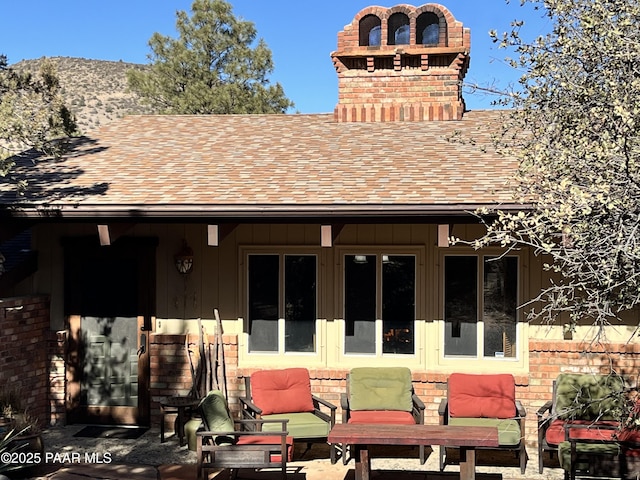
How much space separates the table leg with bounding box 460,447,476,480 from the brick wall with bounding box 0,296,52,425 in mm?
5283

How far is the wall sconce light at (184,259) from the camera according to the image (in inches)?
355

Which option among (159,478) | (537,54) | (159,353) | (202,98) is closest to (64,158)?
(159,353)

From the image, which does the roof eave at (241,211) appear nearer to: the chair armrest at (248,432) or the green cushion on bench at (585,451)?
the chair armrest at (248,432)

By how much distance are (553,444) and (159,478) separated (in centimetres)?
403

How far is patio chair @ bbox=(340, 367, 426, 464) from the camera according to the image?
8078 millimetres

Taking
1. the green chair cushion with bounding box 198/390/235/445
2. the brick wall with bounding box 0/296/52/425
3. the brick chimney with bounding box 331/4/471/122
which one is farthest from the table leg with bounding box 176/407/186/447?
the brick chimney with bounding box 331/4/471/122

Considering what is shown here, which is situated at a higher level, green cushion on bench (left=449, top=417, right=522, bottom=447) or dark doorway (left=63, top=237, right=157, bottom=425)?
dark doorway (left=63, top=237, right=157, bottom=425)

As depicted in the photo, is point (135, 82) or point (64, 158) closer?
point (64, 158)

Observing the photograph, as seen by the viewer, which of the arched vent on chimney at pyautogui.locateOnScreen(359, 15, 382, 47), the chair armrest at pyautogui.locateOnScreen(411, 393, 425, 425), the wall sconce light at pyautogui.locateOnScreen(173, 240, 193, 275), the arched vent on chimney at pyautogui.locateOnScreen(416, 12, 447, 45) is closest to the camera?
the chair armrest at pyautogui.locateOnScreen(411, 393, 425, 425)

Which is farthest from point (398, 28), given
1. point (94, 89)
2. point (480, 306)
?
point (94, 89)

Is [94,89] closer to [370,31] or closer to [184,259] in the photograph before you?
[370,31]

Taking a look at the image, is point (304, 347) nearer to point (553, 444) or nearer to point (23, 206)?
point (553, 444)

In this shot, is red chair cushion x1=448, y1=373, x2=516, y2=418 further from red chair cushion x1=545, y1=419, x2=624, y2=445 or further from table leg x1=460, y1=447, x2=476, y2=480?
table leg x1=460, y1=447, x2=476, y2=480

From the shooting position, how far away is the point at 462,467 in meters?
6.57
